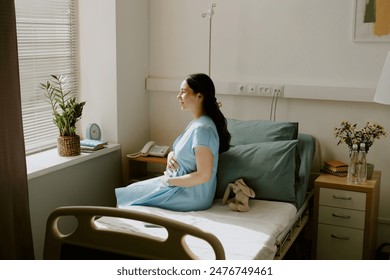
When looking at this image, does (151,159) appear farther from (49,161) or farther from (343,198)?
(343,198)

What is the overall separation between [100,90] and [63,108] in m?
0.46

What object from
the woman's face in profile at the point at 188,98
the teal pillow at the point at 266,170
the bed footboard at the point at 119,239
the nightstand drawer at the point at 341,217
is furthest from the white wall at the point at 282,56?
the bed footboard at the point at 119,239

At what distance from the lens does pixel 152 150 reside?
149 inches

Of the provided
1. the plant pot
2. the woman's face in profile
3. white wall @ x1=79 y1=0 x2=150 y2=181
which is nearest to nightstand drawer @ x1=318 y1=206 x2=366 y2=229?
the woman's face in profile

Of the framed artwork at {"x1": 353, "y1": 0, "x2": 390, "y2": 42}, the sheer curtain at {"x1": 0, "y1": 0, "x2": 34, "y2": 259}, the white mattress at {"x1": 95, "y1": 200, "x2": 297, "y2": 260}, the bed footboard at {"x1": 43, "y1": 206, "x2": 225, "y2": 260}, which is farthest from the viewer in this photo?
the framed artwork at {"x1": 353, "y1": 0, "x2": 390, "y2": 42}

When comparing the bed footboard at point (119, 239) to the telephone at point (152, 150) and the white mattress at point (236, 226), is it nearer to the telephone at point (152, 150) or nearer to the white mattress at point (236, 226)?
the white mattress at point (236, 226)

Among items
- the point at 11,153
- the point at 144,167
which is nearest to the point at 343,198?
the point at 144,167

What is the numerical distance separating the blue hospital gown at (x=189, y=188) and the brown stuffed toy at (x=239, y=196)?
3.4 inches

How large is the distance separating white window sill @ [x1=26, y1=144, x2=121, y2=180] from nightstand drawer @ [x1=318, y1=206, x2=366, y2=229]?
4.60ft

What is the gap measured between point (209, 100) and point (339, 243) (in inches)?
45.1

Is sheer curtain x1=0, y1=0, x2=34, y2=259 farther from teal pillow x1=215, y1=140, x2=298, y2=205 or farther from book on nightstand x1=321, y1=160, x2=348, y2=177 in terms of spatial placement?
book on nightstand x1=321, y1=160, x2=348, y2=177

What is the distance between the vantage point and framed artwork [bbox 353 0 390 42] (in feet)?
10.8

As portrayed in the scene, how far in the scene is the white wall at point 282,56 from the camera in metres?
3.43

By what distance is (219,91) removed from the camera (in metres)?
3.78
